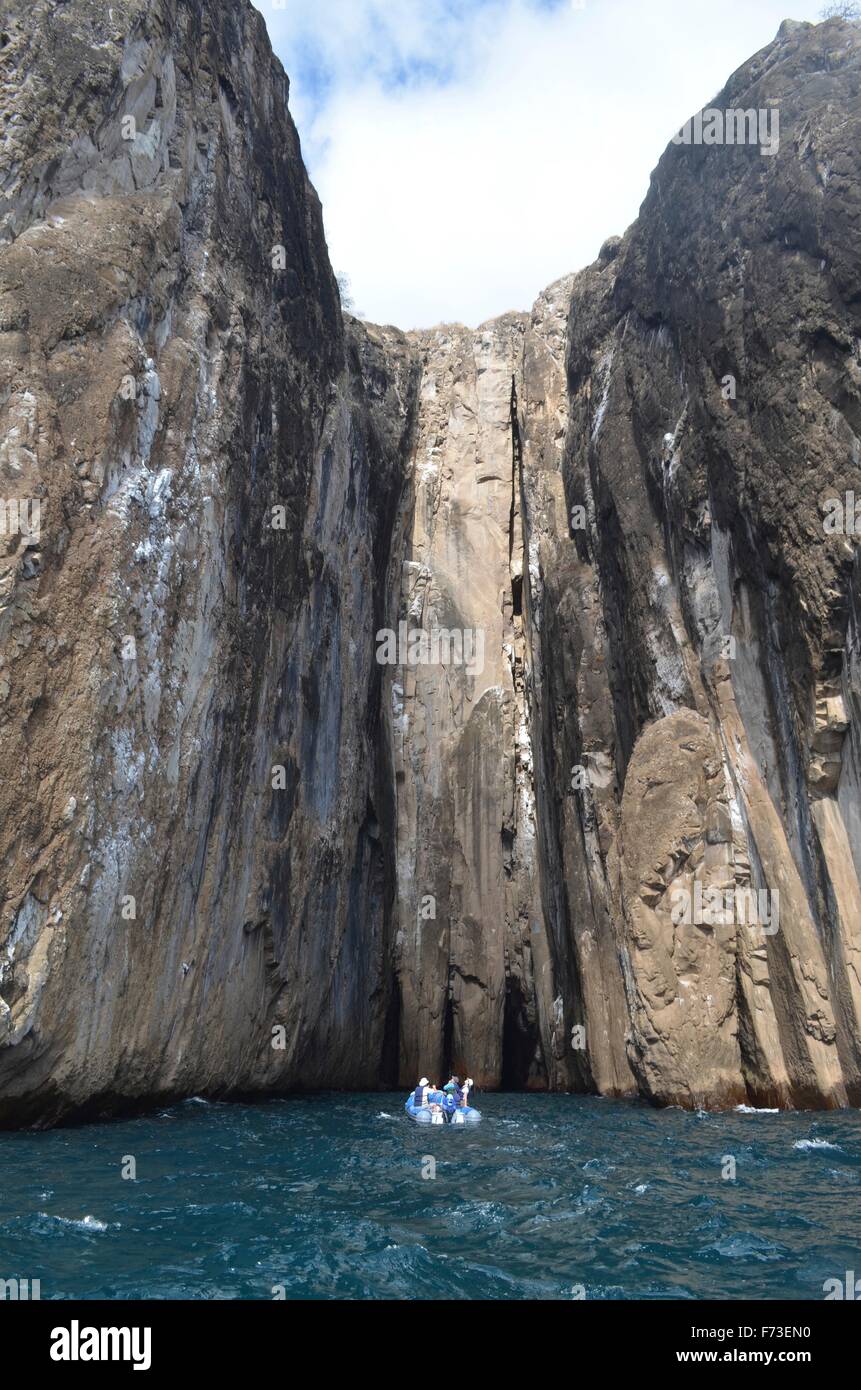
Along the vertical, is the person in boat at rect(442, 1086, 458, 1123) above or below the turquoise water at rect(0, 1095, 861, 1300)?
below

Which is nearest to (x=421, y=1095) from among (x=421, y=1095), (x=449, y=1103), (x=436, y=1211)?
(x=421, y=1095)

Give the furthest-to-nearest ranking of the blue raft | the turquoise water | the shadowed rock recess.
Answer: the blue raft, the shadowed rock recess, the turquoise water

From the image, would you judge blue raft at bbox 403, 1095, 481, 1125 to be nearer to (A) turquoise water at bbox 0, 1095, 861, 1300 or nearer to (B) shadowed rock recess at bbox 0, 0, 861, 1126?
(A) turquoise water at bbox 0, 1095, 861, 1300

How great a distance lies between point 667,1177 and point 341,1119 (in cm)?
977

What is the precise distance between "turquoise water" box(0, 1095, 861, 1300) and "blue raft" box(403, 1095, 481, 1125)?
206 centimetres

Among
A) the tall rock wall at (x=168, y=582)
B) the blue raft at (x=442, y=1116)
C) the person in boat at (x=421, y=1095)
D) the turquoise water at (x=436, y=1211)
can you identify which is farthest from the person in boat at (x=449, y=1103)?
the tall rock wall at (x=168, y=582)

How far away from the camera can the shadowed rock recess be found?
60.7 ft

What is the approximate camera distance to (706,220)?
2497 centimetres

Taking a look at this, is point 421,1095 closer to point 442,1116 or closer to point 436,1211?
point 442,1116

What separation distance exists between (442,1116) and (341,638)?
14.5 m

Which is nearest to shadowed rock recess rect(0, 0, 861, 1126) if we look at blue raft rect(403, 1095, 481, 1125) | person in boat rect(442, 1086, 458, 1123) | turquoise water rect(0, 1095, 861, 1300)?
turquoise water rect(0, 1095, 861, 1300)

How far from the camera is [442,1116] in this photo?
21.2 meters

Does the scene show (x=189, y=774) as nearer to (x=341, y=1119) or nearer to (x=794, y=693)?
(x=341, y=1119)
